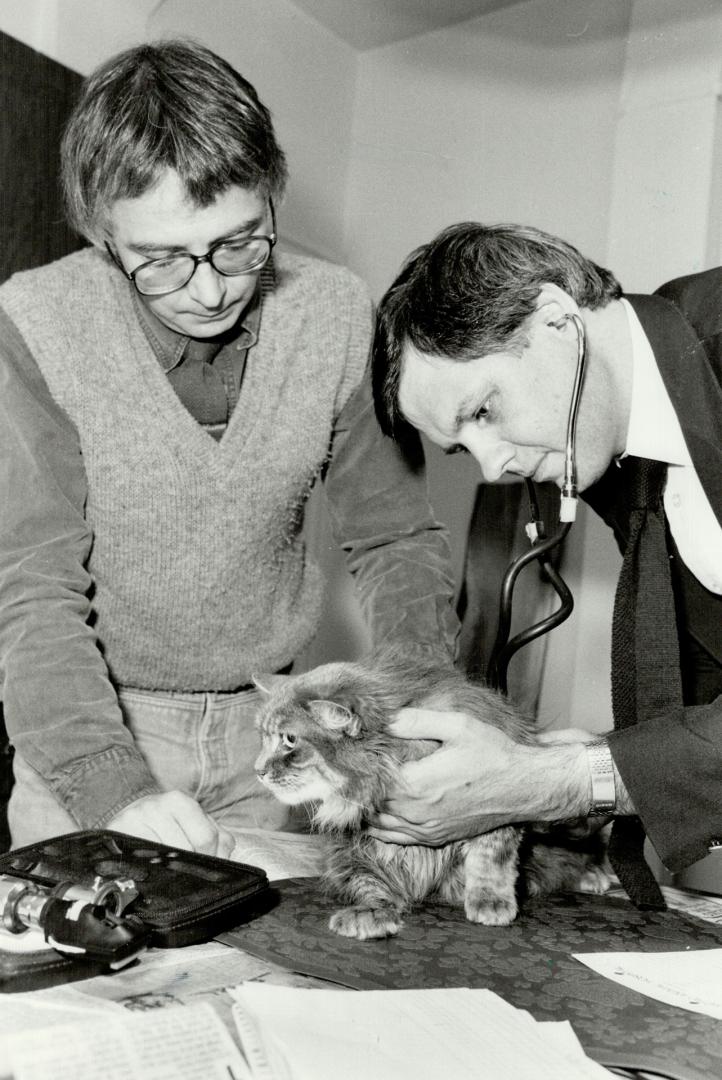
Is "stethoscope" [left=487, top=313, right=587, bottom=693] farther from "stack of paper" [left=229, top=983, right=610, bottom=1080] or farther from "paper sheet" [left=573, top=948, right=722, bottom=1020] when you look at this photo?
"stack of paper" [left=229, top=983, right=610, bottom=1080]

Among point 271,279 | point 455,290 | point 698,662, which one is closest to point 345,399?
point 271,279

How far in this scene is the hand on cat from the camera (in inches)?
55.2

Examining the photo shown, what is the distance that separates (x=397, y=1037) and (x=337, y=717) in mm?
542

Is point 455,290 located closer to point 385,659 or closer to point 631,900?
point 385,659

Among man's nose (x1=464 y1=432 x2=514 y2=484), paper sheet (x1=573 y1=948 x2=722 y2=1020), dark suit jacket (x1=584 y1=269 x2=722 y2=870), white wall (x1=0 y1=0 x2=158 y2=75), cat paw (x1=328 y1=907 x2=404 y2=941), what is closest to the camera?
paper sheet (x1=573 y1=948 x2=722 y2=1020)

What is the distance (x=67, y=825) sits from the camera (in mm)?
1759

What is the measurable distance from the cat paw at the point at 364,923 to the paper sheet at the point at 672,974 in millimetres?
244

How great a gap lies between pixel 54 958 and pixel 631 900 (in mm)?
899

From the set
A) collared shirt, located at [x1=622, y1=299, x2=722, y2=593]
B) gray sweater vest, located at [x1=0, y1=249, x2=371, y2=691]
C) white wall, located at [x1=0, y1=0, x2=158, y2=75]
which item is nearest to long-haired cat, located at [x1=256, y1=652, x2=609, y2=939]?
gray sweater vest, located at [x1=0, y1=249, x2=371, y2=691]

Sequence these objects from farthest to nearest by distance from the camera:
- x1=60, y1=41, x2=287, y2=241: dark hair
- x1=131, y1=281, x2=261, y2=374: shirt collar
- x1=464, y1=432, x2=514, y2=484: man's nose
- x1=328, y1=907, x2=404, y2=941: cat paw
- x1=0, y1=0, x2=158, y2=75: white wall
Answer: x1=0, y1=0, x2=158, y2=75: white wall
x1=131, y1=281, x2=261, y2=374: shirt collar
x1=464, y1=432, x2=514, y2=484: man's nose
x1=60, y1=41, x2=287, y2=241: dark hair
x1=328, y1=907, x2=404, y2=941: cat paw

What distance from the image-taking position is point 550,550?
5.94ft

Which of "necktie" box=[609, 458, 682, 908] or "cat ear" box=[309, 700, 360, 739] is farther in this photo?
"necktie" box=[609, 458, 682, 908]

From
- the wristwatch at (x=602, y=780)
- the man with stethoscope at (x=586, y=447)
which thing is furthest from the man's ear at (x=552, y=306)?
the wristwatch at (x=602, y=780)

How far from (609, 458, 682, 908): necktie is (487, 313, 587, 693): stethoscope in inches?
5.1
